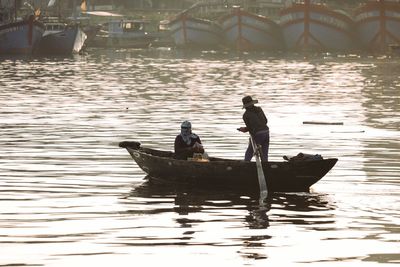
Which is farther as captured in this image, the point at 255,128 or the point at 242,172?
the point at 255,128

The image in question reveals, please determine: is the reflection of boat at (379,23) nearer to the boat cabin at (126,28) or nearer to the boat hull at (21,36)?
the boat cabin at (126,28)

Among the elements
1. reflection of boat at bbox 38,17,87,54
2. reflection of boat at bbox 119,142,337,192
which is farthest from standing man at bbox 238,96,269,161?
reflection of boat at bbox 38,17,87,54

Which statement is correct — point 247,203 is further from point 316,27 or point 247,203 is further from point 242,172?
point 316,27

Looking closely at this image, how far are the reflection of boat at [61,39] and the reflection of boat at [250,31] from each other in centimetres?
1893

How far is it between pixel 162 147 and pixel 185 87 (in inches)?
1438

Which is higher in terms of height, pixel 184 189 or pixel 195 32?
pixel 184 189

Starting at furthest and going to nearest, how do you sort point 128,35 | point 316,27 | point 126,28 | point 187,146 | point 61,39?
point 126,28 → point 128,35 → point 316,27 → point 61,39 → point 187,146

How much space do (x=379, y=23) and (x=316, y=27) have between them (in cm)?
703

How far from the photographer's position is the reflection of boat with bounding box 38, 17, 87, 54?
421ft

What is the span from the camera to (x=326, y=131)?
45.5 m

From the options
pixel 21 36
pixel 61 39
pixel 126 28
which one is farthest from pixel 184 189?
pixel 126 28

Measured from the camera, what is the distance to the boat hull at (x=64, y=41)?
420 ft

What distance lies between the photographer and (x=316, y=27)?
13738 cm

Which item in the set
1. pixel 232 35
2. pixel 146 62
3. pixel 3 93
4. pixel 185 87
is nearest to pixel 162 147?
pixel 3 93
